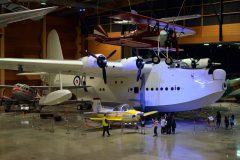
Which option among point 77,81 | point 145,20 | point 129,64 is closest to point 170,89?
point 129,64

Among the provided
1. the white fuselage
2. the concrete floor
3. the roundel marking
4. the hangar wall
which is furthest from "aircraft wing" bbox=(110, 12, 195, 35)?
the roundel marking

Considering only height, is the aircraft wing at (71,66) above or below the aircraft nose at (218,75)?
above

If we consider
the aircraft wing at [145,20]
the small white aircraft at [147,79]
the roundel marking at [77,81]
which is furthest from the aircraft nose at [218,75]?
the roundel marking at [77,81]

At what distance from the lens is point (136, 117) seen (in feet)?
57.9

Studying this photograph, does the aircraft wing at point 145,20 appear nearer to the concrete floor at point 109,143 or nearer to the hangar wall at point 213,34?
the concrete floor at point 109,143

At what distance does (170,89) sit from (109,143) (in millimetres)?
7563

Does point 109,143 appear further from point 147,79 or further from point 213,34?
point 213,34

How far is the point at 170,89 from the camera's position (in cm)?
2081

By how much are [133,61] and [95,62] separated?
9.05ft

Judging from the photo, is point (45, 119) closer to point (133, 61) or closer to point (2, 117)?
point (2, 117)

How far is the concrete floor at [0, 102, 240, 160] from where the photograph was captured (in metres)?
12.4

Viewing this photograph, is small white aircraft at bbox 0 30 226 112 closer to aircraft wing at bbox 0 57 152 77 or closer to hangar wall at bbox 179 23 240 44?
aircraft wing at bbox 0 57 152 77

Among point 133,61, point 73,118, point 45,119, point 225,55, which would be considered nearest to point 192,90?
point 133,61

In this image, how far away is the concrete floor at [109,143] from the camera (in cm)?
1245
